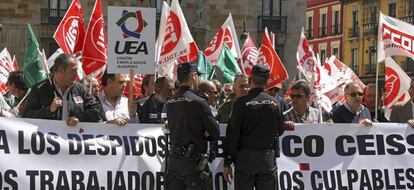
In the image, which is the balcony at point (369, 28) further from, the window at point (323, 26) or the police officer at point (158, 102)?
the police officer at point (158, 102)

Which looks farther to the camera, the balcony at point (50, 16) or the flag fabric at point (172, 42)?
the balcony at point (50, 16)

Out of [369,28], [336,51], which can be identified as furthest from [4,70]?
[336,51]

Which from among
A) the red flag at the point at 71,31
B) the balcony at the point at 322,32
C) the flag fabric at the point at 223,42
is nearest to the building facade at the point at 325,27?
the balcony at the point at 322,32

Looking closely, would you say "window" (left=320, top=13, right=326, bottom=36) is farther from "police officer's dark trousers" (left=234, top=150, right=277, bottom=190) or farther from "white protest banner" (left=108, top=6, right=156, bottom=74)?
"police officer's dark trousers" (left=234, top=150, right=277, bottom=190)

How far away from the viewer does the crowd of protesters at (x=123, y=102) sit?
29.1ft

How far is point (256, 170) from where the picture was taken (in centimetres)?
883

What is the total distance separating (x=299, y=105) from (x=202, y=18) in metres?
28.8

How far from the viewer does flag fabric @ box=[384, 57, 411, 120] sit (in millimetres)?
11680

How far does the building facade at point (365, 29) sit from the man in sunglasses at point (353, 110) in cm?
5428

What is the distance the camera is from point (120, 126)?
9383 mm

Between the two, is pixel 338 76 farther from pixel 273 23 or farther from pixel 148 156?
pixel 273 23

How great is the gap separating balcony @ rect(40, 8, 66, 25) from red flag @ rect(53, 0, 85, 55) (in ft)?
73.5

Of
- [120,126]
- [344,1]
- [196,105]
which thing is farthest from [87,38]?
[344,1]

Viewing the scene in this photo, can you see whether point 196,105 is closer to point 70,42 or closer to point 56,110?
point 56,110
